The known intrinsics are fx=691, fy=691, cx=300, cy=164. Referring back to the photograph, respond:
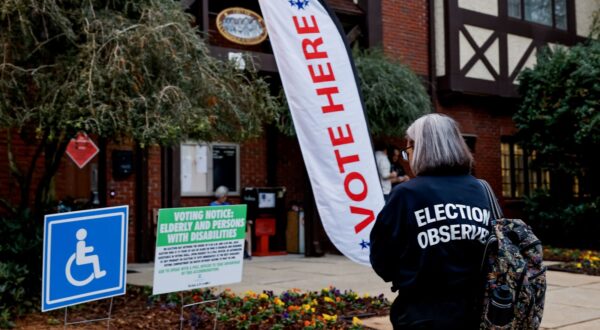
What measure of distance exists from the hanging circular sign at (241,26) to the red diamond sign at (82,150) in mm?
2941

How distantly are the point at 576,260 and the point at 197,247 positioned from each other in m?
7.57

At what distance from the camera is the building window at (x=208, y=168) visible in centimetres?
1191

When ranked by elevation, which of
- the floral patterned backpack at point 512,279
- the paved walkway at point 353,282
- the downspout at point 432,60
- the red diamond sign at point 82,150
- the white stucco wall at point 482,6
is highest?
the white stucco wall at point 482,6

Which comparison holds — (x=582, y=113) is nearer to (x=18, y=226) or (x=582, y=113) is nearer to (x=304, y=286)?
(x=304, y=286)

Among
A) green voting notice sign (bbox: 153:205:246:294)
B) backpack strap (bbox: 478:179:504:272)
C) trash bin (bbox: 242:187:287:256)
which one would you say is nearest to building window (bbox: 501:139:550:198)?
trash bin (bbox: 242:187:287:256)

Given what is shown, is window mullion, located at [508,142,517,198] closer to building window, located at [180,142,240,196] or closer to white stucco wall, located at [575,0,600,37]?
white stucco wall, located at [575,0,600,37]

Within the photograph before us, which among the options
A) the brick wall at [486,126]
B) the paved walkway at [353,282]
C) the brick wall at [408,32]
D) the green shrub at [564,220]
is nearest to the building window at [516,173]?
the brick wall at [486,126]

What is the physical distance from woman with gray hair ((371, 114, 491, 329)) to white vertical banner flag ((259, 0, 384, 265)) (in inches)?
86.3

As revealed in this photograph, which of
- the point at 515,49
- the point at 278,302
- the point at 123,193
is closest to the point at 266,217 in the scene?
the point at 123,193

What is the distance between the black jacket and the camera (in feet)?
8.93

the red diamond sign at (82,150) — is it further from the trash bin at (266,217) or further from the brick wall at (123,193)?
the trash bin at (266,217)

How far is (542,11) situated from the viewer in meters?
16.2

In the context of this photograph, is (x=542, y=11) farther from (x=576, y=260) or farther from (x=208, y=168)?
(x=208, y=168)

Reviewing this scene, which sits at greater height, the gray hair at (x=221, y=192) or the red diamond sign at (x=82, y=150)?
the red diamond sign at (x=82, y=150)
